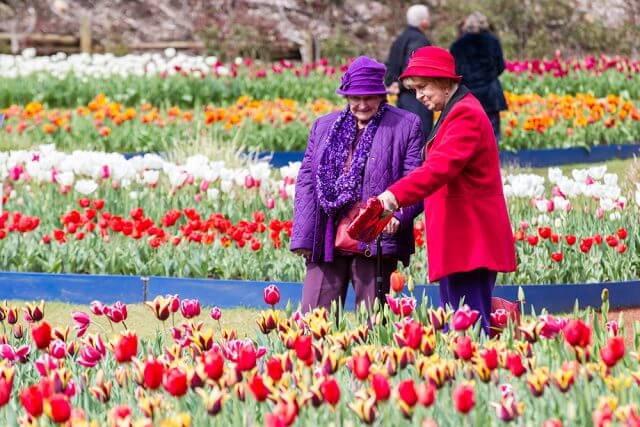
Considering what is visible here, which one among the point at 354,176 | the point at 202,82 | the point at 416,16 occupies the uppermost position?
the point at 202,82

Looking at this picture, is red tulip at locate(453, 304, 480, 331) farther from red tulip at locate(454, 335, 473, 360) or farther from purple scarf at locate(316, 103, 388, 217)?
purple scarf at locate(316, 103, 388, 217)

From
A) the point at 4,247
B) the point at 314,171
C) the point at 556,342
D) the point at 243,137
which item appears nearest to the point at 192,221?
the point at 4,247

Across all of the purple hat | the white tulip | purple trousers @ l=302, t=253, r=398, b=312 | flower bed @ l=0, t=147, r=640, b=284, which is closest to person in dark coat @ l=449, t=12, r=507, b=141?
flower bed @ l=0, t=147, r=640, b=284

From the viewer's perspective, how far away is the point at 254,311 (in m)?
7.37

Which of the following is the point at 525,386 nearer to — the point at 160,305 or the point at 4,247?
the point at 160,305

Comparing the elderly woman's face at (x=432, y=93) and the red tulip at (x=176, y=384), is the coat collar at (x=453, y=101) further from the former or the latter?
the red tulip at (x=176, y=384)

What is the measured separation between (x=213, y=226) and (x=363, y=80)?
269 cm

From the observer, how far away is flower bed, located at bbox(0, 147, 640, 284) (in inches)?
303

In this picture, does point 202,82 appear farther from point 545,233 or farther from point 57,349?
point 57,349

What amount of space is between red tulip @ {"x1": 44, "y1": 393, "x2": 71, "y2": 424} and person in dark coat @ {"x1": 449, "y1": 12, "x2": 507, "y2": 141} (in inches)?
342

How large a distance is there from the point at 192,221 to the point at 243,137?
6.26 m

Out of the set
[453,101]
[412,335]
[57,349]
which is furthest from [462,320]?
[57,349]

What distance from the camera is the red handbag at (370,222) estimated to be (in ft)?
16.4

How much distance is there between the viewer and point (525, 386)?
4098mm
